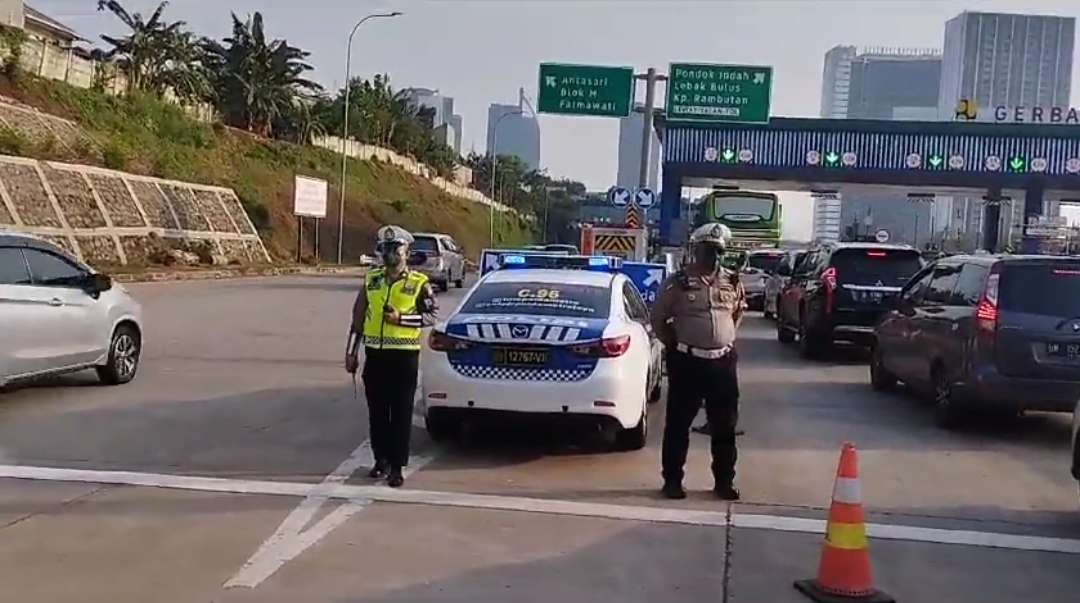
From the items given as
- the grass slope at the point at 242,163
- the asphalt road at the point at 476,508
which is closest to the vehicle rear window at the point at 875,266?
the asphalt road at the point at 476,508

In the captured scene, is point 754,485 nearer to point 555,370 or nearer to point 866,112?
point 555,370

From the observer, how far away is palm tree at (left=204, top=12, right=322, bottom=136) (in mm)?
65062

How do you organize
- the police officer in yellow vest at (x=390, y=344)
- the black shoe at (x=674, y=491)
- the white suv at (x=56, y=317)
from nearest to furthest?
the black shoe at (x=674, y=491), the police officer in yellow vest at (x=390, y=344), the white suv at (x=56, y=317)

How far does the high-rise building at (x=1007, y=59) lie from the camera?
110m

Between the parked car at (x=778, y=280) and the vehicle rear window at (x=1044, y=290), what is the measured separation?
10626 mm

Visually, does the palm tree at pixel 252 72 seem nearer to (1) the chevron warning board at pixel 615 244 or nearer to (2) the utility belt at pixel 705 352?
(1) the chevron warning board at pixel 615 244

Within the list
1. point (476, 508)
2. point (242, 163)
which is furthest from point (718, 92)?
point (242, 163)

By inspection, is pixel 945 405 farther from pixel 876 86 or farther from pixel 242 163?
pixel 876 86

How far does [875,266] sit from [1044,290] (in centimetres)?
681

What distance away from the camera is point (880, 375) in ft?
49.5

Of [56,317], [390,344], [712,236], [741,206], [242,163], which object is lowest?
[56,317]

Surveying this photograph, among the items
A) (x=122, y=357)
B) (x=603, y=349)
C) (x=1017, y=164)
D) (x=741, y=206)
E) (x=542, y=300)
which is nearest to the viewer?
(x=603, y=349)

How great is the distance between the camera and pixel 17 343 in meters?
11.5

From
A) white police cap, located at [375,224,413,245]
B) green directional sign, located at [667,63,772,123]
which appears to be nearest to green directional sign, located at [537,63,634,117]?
green directional sign, located at [667,63,772,123]
